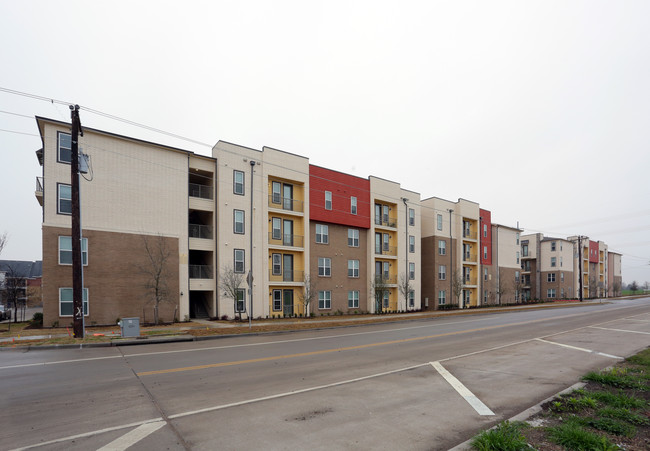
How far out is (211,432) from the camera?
512cm

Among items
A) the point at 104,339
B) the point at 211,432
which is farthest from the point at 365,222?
the point at 211,432

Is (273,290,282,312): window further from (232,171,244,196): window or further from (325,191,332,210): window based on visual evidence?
(325,191,332,210): window

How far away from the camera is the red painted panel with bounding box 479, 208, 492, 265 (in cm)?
4810

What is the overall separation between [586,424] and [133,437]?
6303mm

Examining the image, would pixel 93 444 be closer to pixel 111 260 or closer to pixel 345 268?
pixel 111 260

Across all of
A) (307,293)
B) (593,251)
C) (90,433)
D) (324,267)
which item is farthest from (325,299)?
(593,251)

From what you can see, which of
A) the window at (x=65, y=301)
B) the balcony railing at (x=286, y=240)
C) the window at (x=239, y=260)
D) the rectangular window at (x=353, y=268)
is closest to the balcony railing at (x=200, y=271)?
the window at (x=239, y=260)

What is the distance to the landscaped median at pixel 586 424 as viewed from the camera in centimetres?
424

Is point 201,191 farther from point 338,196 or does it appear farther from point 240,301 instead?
point 338,196

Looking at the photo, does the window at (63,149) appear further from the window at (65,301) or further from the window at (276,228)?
the window at (276,228)

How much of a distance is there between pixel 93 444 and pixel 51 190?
799 inches

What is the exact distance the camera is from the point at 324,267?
3161cm

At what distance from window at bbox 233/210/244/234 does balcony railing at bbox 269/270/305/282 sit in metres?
4.39

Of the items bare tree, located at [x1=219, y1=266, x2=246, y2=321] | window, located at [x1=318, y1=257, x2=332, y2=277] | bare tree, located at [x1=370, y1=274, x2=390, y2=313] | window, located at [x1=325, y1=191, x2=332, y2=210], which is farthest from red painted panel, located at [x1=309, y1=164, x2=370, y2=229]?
bare tree, located at [x1=219, y1=266, x2=246, y2=321]
